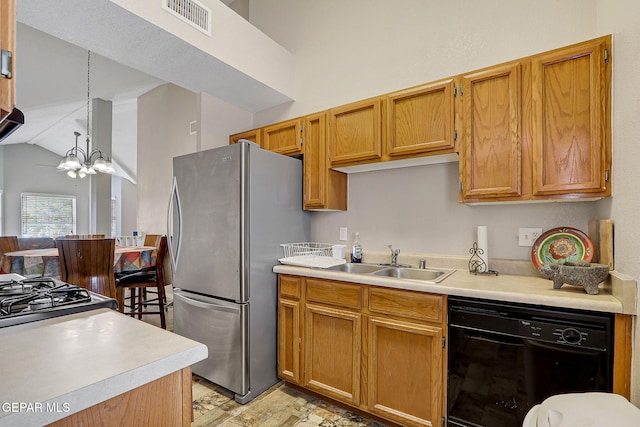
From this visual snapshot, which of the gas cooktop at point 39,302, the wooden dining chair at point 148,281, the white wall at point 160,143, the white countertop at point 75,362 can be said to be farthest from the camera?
the white wall at point 160,143

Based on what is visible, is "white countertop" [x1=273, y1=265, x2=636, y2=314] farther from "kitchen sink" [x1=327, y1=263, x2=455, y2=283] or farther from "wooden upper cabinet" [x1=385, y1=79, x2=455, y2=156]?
"wooden upper cabinet" [x1=385, y1=79, x2=455, y2=156]

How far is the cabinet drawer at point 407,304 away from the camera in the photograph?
1673 millimetres

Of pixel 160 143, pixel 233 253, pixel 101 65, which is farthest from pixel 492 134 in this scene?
pixel 101 65

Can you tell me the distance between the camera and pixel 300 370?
2.20 meters

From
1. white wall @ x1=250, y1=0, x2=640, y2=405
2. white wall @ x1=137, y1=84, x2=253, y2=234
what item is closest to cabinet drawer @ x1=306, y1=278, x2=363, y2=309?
white wall @ x1=250, y1=0, x2=640, y2=405

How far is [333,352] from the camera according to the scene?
2059 mm

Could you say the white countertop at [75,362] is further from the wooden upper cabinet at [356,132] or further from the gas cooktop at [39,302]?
the wooden upper cabinet at [356,132]

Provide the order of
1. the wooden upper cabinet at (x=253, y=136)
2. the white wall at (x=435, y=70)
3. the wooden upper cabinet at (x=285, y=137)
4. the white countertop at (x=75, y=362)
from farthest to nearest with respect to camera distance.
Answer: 1. the wooden upper cabinet at (x=253, y=136)
2. the wooden upper cabinet at (x=285, y=137)
3. the white wall at (x=435, y=70)
4. the white countertop at (x=75, y=362)

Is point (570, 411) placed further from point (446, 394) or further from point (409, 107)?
point (409, 107)

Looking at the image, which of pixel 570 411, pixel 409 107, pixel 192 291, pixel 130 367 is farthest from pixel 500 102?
pixel 192 291

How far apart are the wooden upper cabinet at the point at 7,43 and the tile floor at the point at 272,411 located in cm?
195

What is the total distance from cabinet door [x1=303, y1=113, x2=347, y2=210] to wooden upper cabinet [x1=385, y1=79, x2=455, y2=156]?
0.54 meters

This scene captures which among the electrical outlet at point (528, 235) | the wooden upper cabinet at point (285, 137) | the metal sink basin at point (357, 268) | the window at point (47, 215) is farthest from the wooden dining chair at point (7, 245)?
the window at point (47, 215)

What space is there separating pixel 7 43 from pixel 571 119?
2189 millimetres
